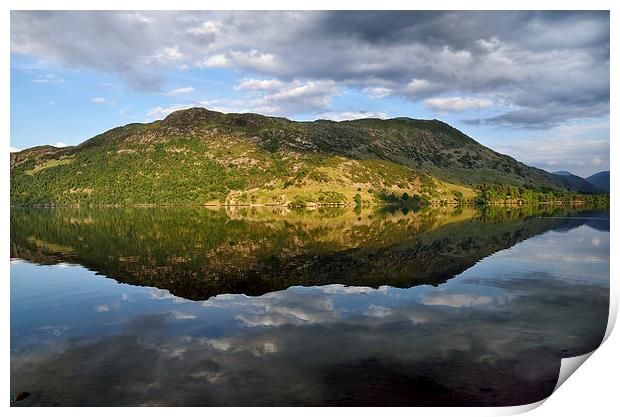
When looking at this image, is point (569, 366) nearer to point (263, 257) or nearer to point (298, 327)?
point (298, 327)

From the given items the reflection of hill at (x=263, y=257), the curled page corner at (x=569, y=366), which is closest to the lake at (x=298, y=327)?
the curled page corner at (x=569, y=366)

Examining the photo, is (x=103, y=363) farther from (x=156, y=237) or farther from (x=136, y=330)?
(x=156, y=237)

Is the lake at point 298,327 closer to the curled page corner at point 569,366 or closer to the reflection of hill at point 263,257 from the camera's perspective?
the curled page corner at point 569,366

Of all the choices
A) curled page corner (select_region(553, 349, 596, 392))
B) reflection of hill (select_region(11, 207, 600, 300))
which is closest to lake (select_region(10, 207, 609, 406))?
curled page corner (select_region(553, 349, 596, 392))

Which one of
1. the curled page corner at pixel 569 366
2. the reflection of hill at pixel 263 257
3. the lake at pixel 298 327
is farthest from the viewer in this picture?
the reflection of hill at pixel 263 257

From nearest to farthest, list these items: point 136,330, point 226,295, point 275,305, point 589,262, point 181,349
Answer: point 181,349 → point 136,330 → point 275,305 → point 226,295 → point 589,262

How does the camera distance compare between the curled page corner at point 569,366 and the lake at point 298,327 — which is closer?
the lake at point 298,327

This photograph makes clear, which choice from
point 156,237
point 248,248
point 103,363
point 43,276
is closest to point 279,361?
point 103,363

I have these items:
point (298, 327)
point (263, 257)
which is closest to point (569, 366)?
point (298, 327)

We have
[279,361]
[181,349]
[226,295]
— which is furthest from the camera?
[226,295]
